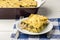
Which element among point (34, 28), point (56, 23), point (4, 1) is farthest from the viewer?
point (4, 1)

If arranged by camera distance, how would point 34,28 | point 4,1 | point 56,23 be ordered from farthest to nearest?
1. point 4,1
2. point 56,23
3. point 34,28

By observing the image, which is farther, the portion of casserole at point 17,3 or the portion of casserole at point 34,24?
the portion of casserole at point 17,3

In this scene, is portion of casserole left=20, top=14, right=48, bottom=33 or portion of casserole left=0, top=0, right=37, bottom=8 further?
portion of casserole left=0, top=0, right=37, bottom=8

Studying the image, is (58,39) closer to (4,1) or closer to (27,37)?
(27,37)

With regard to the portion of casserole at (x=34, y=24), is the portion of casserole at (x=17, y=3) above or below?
above

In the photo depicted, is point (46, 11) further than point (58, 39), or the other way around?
point (46, 11)

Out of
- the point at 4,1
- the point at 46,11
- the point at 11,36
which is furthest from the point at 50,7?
the point at 11,36

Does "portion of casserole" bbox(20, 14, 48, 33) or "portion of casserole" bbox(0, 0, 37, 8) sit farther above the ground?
"portion of casserole" bbox(0, 0, 37, 8)

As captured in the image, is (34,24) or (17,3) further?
(17,3)

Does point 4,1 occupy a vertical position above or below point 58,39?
above
